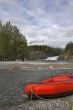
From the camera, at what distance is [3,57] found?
116250 mm

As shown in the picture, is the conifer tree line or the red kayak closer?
the red kayak

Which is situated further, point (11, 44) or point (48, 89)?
point (11, 44)

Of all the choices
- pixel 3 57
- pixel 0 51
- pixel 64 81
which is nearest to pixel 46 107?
pixel 64 81

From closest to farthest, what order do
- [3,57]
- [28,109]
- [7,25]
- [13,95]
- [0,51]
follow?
[28,109] < [13,95] < [0,51] < [3,57] < [7,25]

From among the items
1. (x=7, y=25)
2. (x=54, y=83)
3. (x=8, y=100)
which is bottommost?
(x=8, y=100)

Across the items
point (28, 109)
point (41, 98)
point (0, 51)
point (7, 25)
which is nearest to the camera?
point (28, 109)

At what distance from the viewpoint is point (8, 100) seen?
20844mm

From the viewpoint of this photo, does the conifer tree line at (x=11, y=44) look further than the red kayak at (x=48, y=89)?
Yes

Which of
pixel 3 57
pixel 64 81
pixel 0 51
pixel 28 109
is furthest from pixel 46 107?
pixel 3 57

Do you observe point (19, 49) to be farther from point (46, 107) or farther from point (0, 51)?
point (46, 107)

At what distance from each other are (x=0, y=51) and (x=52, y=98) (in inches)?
3477

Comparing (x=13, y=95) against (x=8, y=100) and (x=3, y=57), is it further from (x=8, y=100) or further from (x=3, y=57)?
(x=3, y=57)

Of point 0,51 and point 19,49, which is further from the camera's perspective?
point 19,49

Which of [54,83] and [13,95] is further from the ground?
[54,83]
